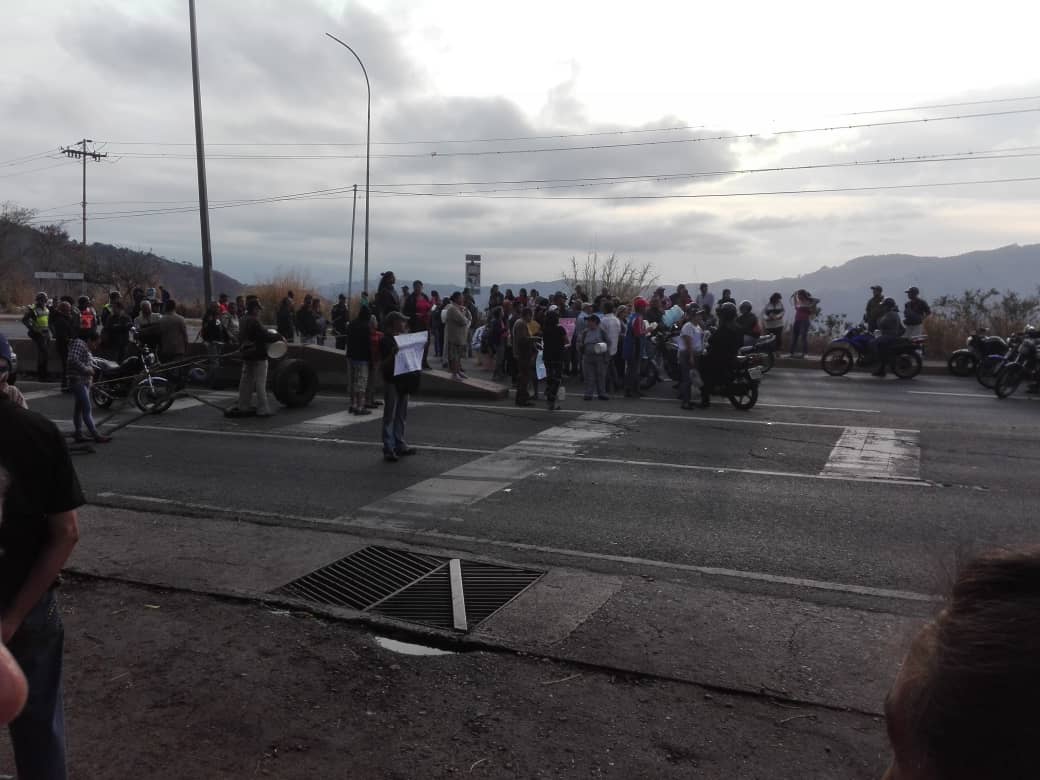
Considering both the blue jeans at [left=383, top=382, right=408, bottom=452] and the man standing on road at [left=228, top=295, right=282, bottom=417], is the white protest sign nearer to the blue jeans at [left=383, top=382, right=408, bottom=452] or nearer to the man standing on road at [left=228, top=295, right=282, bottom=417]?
the blue jeans at [left=383, top=382, right=408, bottom=452]

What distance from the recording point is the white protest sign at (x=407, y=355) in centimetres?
1016

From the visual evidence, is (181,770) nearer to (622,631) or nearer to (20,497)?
(20,497)

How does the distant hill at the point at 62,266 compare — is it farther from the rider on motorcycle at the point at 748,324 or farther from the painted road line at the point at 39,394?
the rider on motorcycle at the point at 748,324

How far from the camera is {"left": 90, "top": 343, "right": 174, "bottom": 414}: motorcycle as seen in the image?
14648mm

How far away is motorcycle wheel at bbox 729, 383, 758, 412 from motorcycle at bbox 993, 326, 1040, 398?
4956 mm

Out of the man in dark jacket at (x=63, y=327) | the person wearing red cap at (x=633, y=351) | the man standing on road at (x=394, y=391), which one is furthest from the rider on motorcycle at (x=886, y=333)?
the man in dark jacket at (x=63, y=327)

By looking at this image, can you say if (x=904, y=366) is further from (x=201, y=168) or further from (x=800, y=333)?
(x=201, y=168)

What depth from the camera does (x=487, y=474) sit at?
9867 mm

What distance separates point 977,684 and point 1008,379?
17.1m

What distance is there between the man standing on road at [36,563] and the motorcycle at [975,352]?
1945 cm

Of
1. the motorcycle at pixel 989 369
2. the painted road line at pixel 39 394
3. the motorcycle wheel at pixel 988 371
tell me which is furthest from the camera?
the motorcycle wheel at pixel 988 371

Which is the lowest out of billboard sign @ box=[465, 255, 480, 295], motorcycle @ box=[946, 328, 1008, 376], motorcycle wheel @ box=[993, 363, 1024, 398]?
motorcycle wheel @ box=[993, 363, 1024, 398]

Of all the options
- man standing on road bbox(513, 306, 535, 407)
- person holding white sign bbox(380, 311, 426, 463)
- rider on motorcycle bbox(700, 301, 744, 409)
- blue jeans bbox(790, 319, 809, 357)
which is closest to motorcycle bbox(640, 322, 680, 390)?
rider on motorcycle bbox(700, 301, 744, 409)

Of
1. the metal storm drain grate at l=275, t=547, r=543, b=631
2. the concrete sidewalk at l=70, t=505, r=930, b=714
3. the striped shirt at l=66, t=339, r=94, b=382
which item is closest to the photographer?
the concrete sidewalk at l=70, t=505, r=930, b=714
